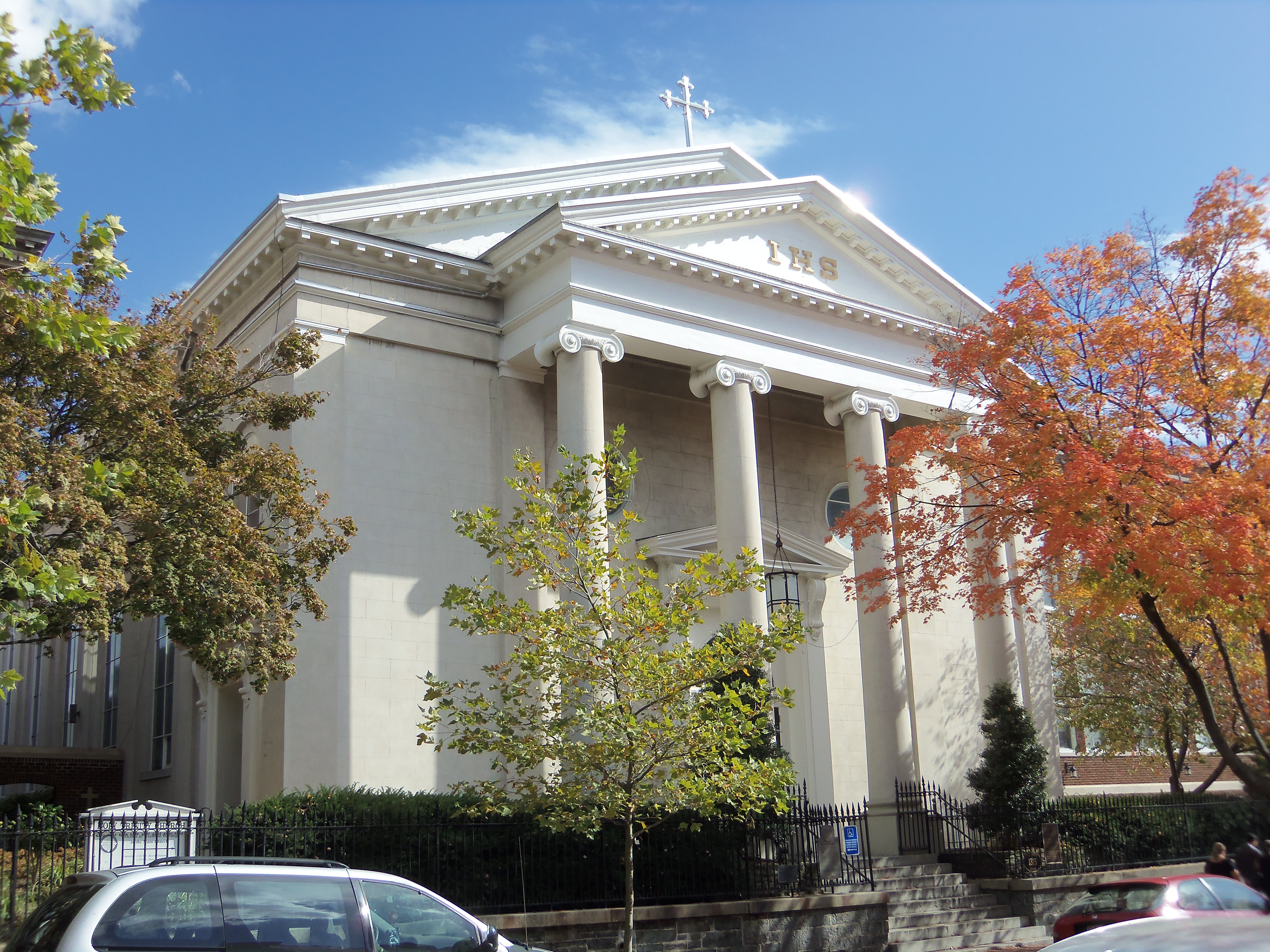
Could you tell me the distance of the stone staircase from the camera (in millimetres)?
18516

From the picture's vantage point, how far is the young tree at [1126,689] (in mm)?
31984

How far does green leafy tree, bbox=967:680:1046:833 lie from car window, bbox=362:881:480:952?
1522 cm

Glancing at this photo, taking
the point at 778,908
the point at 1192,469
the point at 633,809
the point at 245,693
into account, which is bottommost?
the point at 778,908

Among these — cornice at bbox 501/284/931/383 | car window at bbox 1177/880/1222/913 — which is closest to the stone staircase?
car window at bbox 1177/880/1222/913

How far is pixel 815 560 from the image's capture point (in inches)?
1068

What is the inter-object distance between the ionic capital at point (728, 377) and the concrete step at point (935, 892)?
9.71 metres

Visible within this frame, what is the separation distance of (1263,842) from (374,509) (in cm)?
1572

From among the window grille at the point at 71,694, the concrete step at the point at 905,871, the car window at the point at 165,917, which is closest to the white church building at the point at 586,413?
the concrete step at the point at 905,871

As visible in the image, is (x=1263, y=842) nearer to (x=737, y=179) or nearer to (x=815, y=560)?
(x=815, y=560)

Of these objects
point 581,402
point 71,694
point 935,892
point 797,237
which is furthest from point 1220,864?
point 71,694

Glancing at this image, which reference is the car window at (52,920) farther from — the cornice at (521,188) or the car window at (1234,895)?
the cornice at (521,188)

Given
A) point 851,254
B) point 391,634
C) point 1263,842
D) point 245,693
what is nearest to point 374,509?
point 391,634

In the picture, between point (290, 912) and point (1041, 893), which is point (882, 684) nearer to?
point (1041, 893)

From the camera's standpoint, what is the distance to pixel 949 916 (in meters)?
19.3
